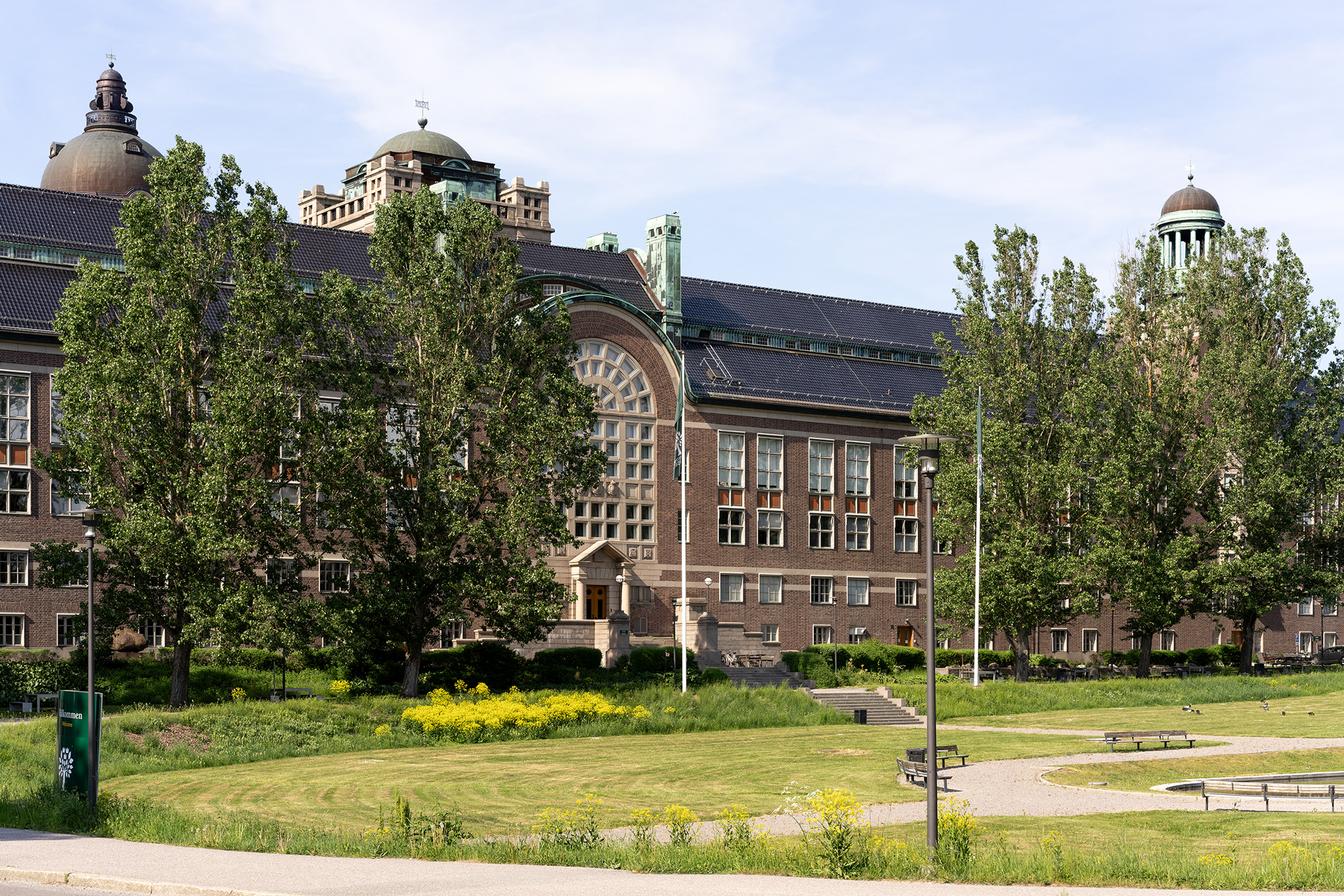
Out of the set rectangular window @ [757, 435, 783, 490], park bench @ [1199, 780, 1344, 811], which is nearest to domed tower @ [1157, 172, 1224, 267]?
rectangular window @ [757, 435, 783, 490]

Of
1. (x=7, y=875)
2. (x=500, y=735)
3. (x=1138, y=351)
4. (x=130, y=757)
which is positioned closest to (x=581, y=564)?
(x=500, y=735)

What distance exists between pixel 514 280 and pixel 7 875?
32.7 m

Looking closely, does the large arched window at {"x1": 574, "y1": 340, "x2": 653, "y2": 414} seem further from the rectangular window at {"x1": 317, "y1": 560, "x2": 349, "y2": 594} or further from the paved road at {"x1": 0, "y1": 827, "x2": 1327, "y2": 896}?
the paved road at {"x1": 0, "y1": 827, "x2": 1327, "y2": 896}

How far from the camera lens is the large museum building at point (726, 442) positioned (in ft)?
200

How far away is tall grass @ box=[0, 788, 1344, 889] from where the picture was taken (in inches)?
650

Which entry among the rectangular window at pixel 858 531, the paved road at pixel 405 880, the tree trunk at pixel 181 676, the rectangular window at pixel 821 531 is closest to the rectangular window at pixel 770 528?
the rectangular window at pixel 821 531

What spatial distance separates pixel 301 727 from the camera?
127ft

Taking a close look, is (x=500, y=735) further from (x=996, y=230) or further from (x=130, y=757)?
(x=996, y=230)

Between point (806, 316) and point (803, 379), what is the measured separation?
510 centimetres

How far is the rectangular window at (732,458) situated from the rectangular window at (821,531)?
4.34m

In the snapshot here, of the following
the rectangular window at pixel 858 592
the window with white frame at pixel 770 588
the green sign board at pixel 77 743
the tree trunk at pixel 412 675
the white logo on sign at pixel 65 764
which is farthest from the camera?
the rectangular window at pixel 858 592

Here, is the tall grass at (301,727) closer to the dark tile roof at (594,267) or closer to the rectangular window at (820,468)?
the rectangular window at (820,468)

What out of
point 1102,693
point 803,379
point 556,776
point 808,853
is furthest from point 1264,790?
point 803,379

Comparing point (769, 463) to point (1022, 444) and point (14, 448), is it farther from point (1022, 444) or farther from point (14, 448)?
point (14, 448)
